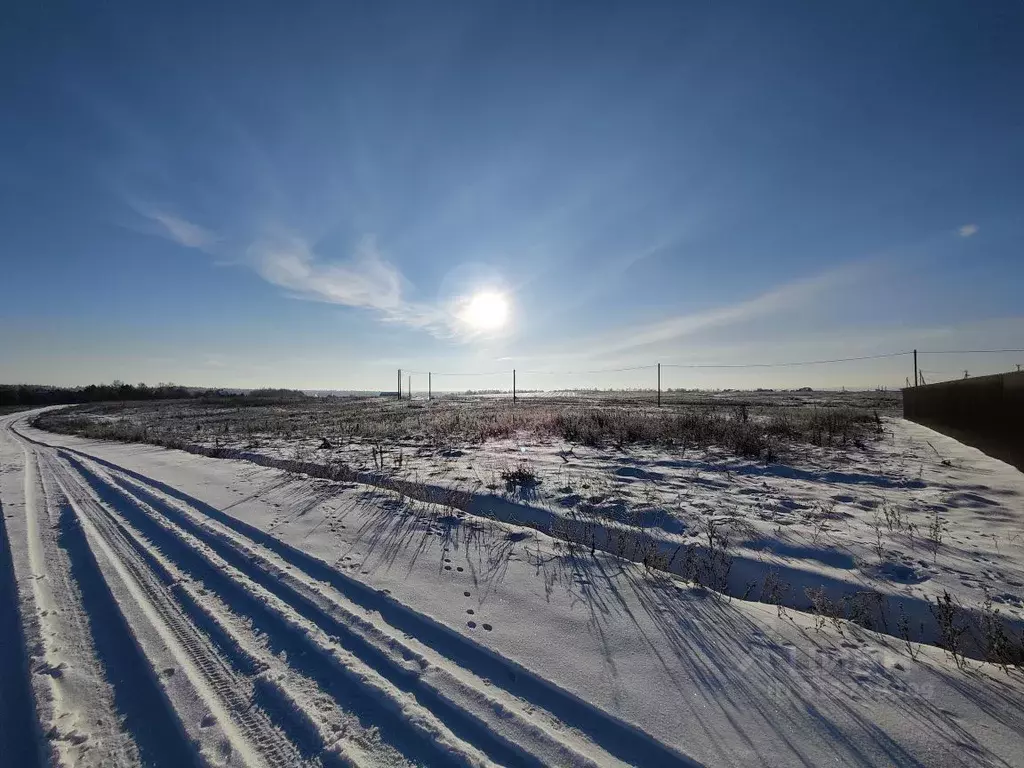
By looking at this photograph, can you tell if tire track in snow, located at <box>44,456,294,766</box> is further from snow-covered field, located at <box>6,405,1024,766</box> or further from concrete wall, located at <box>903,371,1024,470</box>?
concrete wall, located at <box>903,371,1024,470</box>

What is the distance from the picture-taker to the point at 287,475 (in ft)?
28.3

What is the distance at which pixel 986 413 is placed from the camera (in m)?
9.93

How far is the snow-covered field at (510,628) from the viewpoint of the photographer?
2219 millimetres

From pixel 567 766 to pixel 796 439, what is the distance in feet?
43.6

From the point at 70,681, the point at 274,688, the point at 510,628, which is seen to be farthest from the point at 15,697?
the point at 510,628

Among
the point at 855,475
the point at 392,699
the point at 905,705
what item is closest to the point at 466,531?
the point at 392,699

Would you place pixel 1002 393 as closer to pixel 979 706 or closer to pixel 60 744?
pixel 979 706

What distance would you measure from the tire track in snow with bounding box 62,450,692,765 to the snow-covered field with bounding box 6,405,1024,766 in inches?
0.7

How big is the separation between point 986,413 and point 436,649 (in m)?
13.6

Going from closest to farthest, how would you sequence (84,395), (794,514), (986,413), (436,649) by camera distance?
(436,649)
(794,514)
(986,413)
(84,395)

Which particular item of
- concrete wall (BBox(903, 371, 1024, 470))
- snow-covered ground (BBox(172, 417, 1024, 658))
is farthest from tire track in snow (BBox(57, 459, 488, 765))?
concrete wall (BBox(903, 371, 1024, 470))

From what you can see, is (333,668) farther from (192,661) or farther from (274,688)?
(192,661)

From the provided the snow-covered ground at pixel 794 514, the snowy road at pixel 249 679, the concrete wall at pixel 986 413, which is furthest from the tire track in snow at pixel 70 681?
the concrete wall at pixel 986 413

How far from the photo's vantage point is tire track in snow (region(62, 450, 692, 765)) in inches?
85.4
